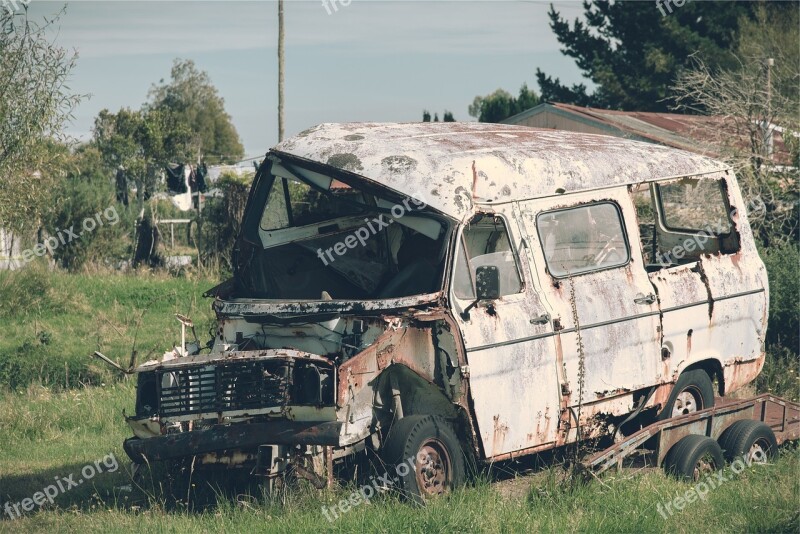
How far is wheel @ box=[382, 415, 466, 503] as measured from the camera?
22.8 ft

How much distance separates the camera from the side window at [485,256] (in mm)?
7375

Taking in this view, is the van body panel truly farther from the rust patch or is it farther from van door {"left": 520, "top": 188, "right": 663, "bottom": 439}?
the rust patch

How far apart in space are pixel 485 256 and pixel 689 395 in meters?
2.58

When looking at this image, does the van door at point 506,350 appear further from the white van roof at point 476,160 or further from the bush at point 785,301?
the bush at point 785,301

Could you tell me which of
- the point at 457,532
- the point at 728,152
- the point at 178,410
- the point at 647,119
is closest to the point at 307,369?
the point at 178,410

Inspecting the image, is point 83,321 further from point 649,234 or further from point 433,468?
point 433,468

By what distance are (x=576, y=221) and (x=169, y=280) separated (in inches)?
486

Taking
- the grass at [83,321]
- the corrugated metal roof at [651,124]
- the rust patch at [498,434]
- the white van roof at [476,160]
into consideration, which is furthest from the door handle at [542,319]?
the corrugated metal roof at [651,124]

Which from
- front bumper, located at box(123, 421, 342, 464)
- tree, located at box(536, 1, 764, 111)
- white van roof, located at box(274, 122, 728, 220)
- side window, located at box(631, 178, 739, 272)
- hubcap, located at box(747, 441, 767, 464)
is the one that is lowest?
hubcap, located at box(747, 441, 767, 464)

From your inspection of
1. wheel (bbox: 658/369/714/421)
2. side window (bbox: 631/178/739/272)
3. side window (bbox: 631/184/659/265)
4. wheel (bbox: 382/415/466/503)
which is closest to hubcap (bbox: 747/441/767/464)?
wheel (bbox: 658/369/714/421)

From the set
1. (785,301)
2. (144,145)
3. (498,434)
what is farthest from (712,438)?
(144,145)

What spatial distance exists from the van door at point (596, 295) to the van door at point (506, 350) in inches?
6.5

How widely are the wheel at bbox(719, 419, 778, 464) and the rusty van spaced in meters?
0.50

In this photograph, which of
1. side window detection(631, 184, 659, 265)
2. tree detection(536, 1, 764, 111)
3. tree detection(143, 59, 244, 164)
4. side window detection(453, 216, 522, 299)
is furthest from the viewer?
tree detection(143, 59, 244, 164)
